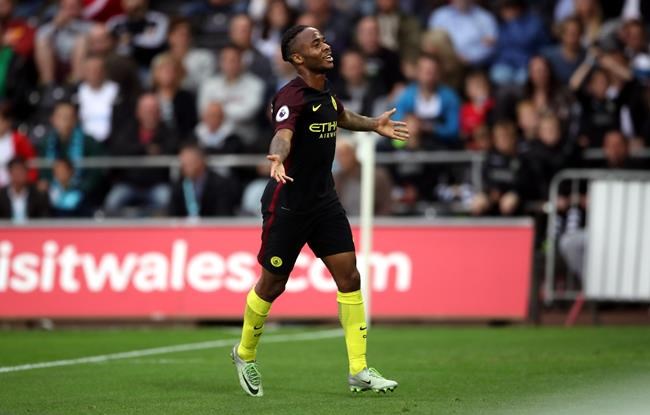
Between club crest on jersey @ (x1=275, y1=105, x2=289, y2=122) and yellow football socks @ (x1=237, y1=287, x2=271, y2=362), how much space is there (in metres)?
1.31

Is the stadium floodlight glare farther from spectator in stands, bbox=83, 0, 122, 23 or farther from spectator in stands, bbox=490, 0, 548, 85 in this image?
spectator in stands, bbox=83, 0, 122, 23

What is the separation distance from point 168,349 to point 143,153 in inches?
281

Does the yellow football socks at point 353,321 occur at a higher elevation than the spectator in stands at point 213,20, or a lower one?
lower

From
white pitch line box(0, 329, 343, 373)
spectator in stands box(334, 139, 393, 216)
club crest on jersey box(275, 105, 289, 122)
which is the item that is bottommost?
white pitch line box(0, 329, 343, 373)

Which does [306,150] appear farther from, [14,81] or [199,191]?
[14,81]

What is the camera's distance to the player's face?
9.57 m

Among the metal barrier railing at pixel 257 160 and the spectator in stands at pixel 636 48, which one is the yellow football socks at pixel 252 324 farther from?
the spectator in stands at pixel 636 48

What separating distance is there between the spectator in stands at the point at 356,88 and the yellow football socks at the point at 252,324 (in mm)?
10392

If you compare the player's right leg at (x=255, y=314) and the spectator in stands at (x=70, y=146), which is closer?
the player's right leg at (x=255, y=314)

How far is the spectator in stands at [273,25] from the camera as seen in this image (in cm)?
2183

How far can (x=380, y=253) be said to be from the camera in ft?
58.1

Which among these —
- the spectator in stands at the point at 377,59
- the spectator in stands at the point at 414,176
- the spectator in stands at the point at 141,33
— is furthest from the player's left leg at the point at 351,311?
the spectator in stands at the point at 141,33

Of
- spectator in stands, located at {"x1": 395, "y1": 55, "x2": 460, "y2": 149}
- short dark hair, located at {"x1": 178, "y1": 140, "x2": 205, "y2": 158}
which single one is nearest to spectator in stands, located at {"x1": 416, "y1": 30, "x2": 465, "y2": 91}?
spectator in stands, located at {"x1": 395, "y1": 55, "x2": 460, "y2": 149}

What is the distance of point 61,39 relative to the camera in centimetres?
2383
